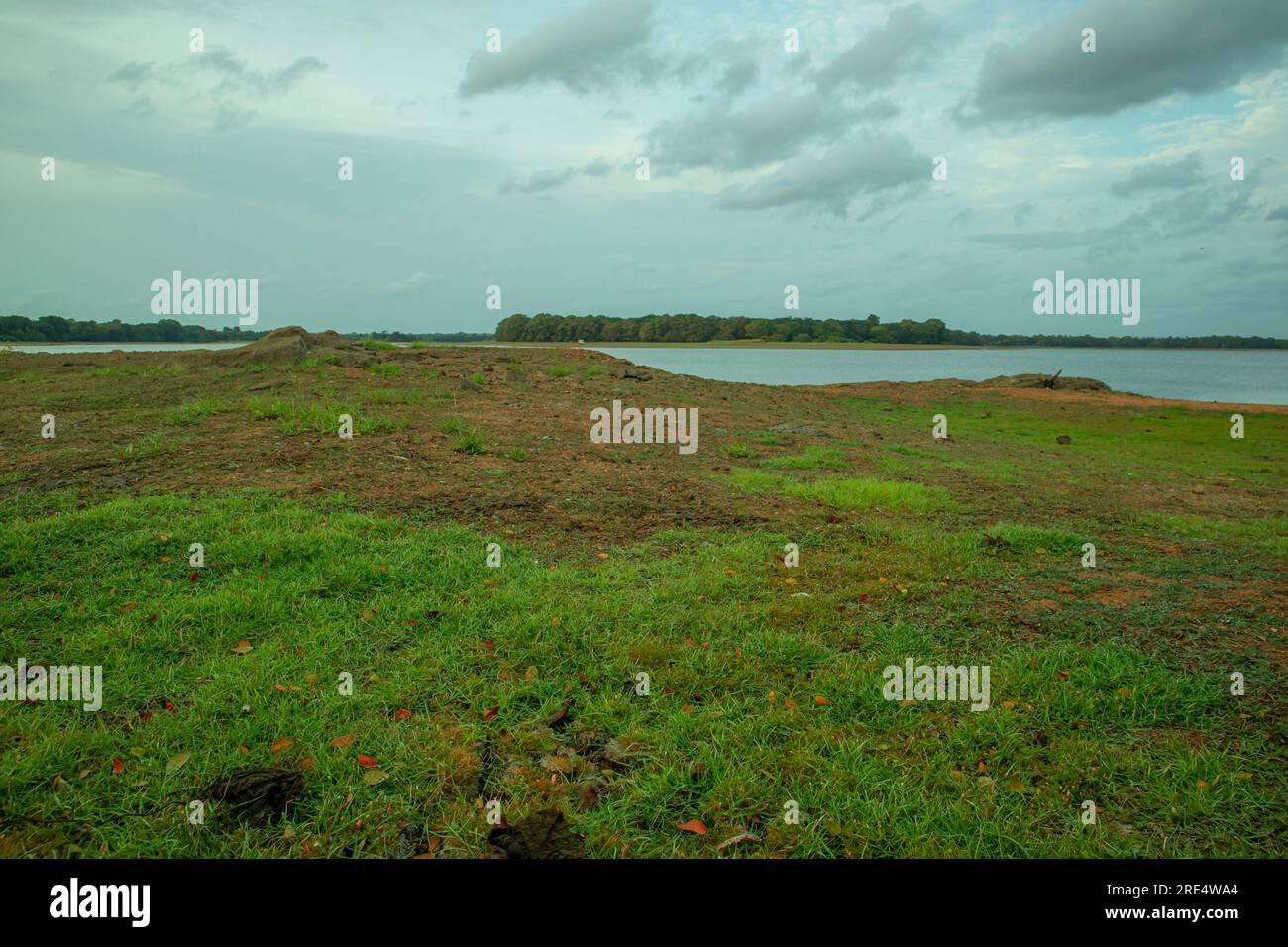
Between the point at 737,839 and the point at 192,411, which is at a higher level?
the point at 192,411

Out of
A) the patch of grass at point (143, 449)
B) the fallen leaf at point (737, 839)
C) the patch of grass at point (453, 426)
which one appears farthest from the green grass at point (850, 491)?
the patch of grass at point (143, 449)

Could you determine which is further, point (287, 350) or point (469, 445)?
point (287, 350)

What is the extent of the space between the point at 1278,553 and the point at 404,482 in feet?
32.9

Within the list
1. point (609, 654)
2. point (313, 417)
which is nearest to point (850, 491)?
point (609, 654)

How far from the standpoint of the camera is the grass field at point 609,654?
330cm

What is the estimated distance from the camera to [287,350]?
1964 centimetres

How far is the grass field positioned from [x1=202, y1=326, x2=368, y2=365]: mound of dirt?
9.34 m

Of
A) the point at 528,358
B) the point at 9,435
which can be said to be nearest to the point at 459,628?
the point at 9,435

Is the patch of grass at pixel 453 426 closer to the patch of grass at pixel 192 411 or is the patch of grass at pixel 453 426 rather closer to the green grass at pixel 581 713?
the patch of grass at pixel 192 411

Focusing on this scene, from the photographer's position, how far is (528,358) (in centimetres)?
2670

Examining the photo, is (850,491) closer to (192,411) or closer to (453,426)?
(453,426)

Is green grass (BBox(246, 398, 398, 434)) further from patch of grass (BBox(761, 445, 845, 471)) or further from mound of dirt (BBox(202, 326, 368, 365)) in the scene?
mound of dirt (BBox(202, 326, 368, 365))

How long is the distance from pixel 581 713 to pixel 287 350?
18926mm
